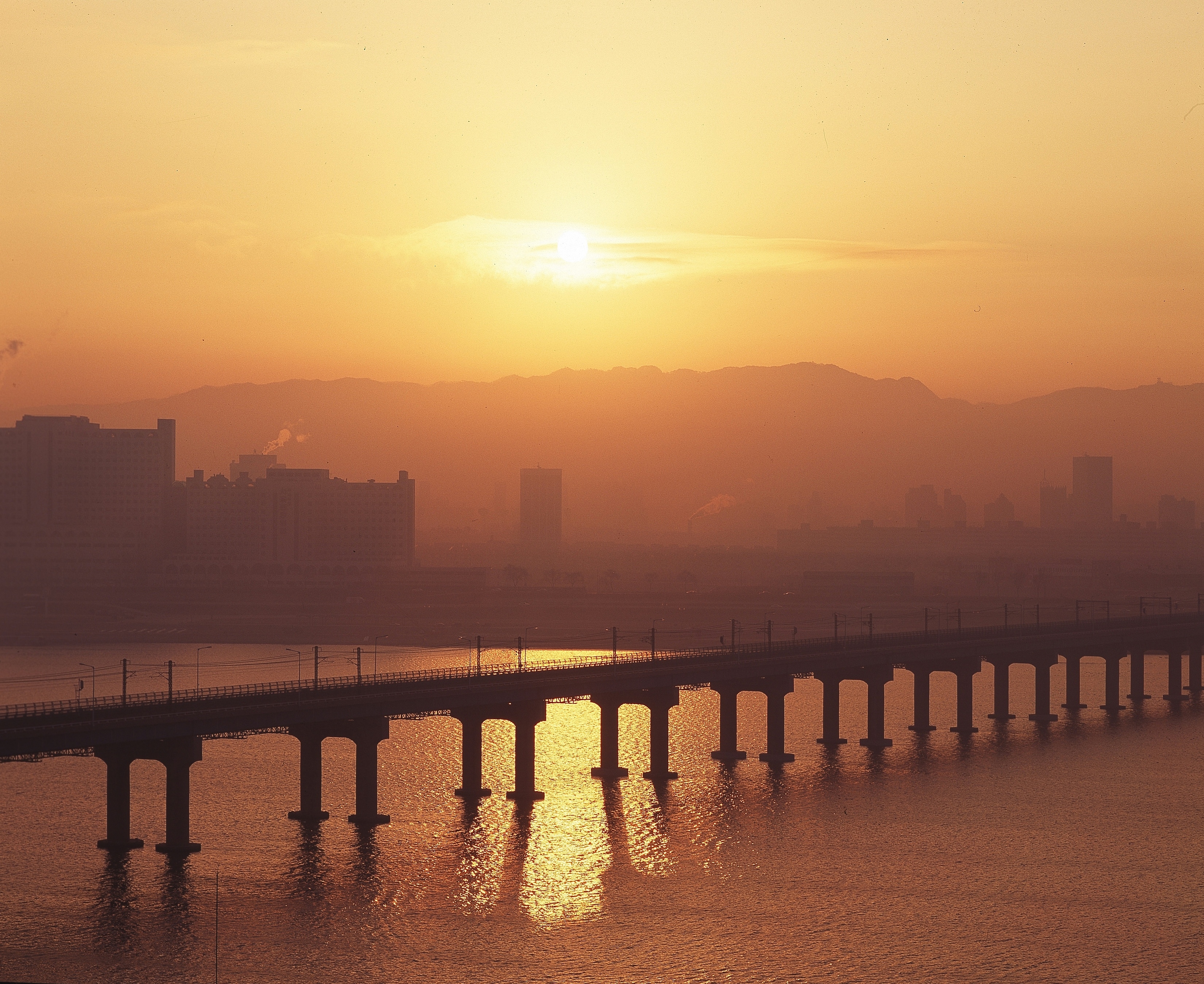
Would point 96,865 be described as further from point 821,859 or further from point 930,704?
point 930,704

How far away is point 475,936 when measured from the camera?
248 ft

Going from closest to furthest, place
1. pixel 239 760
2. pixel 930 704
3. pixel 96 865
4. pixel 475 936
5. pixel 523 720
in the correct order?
pixel 475 936
pixel 96 865
pixel 523 720
pixel 239 760
pixel 930 704

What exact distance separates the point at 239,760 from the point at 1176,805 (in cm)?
6501

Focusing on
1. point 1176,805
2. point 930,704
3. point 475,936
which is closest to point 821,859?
point 475,936

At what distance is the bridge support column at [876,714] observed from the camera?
142 metres

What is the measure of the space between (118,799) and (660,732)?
42183 mm

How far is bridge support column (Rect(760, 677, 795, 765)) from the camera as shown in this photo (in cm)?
13025

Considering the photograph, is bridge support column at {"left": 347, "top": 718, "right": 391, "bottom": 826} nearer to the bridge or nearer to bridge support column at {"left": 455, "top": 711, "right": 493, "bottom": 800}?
the bridge

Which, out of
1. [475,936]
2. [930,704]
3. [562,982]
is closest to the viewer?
[562,982]

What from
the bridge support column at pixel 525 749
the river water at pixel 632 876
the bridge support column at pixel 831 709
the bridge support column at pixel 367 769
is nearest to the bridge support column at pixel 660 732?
the river water at pixel 632 876

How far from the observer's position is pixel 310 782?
9962 centimetres

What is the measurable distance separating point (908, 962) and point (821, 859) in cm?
1991

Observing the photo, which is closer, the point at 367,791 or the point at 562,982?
the point at 562,982

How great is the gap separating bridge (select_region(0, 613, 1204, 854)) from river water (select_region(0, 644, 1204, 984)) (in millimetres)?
2836
